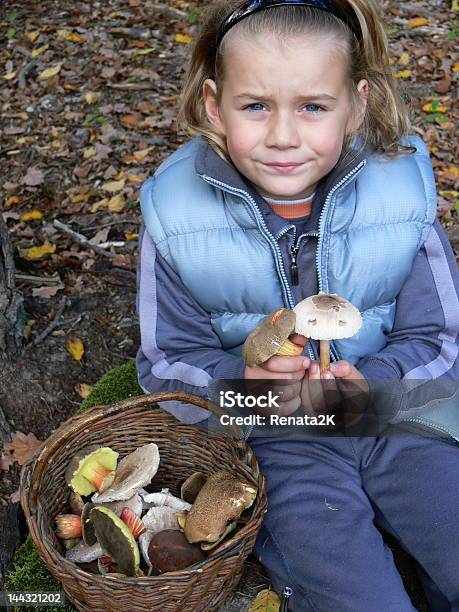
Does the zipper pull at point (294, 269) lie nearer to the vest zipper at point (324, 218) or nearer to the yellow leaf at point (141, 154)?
the vest zipper at point (324, 218)

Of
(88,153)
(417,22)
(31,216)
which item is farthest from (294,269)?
(417,22)

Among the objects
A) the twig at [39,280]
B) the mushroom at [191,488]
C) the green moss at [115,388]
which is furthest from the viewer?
the twig at [39,280]

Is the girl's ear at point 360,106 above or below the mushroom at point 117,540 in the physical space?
above

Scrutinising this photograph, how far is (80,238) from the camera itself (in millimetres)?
4715

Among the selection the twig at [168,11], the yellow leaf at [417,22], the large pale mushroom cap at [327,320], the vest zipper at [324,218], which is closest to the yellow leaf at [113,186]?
the vest zipper at [324,218]

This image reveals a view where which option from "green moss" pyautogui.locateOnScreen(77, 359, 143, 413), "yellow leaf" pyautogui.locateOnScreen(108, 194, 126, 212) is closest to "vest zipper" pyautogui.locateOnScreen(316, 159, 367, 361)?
"green moss" pyautogui.locateOnScreen(77, 359, 143, 413)

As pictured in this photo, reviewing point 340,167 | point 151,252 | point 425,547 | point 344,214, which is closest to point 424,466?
point 425,547

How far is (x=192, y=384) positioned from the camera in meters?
2.79

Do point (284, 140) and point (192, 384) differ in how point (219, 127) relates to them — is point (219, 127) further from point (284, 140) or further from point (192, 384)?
point (192, 384)

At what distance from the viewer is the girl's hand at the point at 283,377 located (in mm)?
2398

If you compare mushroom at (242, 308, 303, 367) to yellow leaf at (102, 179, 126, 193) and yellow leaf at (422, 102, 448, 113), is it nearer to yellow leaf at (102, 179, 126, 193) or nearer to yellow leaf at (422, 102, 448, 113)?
yellow leaf at (102, 179, 126, 193)

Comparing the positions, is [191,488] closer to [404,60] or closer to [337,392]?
[337,392]

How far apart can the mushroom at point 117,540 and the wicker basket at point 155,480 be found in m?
0.13

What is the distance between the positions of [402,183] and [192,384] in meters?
1.23
